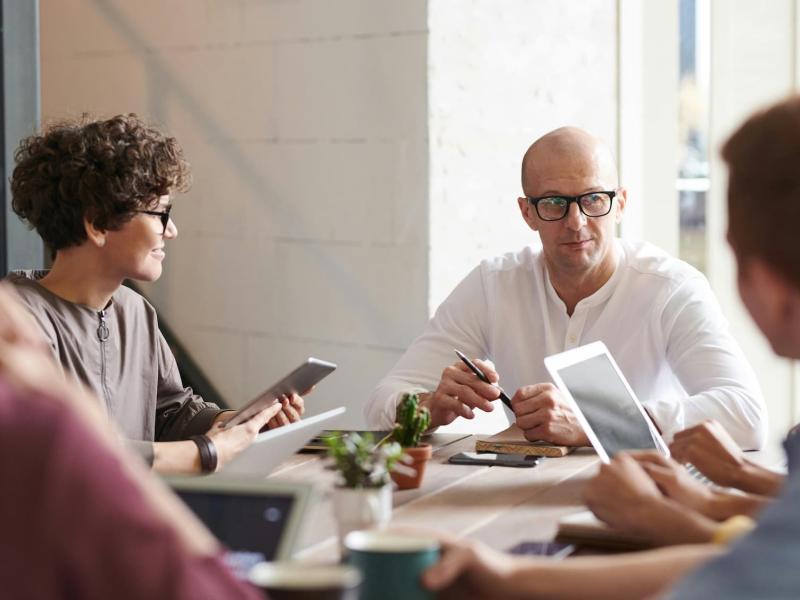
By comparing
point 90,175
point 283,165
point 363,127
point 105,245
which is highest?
point 363,127

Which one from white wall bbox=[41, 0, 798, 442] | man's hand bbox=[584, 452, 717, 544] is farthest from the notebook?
white wall bbox=[41, 0, 798, 442]

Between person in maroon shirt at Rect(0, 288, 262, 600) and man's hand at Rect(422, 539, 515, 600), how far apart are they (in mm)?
377

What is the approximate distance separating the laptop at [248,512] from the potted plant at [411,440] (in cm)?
69

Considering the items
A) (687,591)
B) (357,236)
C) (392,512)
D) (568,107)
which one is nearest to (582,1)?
(568,107)

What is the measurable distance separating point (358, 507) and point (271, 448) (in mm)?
386

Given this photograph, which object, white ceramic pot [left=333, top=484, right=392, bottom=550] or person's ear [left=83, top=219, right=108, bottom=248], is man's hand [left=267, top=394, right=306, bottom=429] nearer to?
person's ear [left=83, top=219, right=108, bottom=248]

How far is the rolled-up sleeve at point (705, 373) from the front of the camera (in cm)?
257

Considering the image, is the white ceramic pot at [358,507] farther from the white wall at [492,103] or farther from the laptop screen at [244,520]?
the white wall at [492,103]

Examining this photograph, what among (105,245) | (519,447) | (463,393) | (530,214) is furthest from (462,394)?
(105,245)

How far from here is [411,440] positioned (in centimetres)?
221

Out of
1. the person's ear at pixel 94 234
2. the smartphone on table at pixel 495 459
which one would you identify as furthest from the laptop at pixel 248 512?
the person's ear at pixel 94 234

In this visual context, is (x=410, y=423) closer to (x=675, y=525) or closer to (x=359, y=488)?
(x=359, y=488)

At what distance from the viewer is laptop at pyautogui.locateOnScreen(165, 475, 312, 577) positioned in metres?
1.37

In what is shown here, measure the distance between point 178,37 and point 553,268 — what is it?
7.23ft
